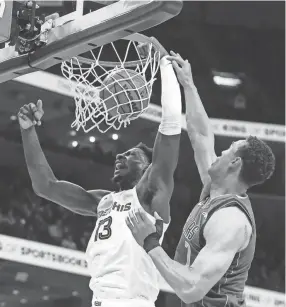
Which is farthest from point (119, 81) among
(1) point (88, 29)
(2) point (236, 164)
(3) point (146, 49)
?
(2) point (236, 164)

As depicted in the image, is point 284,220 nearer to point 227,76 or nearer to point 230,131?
point 230,131

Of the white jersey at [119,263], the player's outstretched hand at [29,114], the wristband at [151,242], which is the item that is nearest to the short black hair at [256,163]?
the wristband at [151,242]

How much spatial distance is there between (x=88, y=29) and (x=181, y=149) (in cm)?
494

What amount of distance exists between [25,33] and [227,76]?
520 centimetres

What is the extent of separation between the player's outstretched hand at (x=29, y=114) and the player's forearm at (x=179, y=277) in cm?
152

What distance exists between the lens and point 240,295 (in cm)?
282

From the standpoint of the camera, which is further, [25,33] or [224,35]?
[224,35]

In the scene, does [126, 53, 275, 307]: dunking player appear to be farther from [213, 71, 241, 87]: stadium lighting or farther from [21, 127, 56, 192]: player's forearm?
[213, 71, 241, 87]: stadium lighting

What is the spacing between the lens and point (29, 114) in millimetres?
3822

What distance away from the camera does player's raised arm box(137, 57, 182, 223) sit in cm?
333

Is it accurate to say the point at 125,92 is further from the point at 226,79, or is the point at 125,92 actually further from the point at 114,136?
the point at 226,79

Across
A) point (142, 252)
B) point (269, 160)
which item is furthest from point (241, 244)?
point (142, 252)

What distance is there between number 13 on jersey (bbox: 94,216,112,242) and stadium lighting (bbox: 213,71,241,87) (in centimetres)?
482

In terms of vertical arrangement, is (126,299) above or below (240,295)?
below
